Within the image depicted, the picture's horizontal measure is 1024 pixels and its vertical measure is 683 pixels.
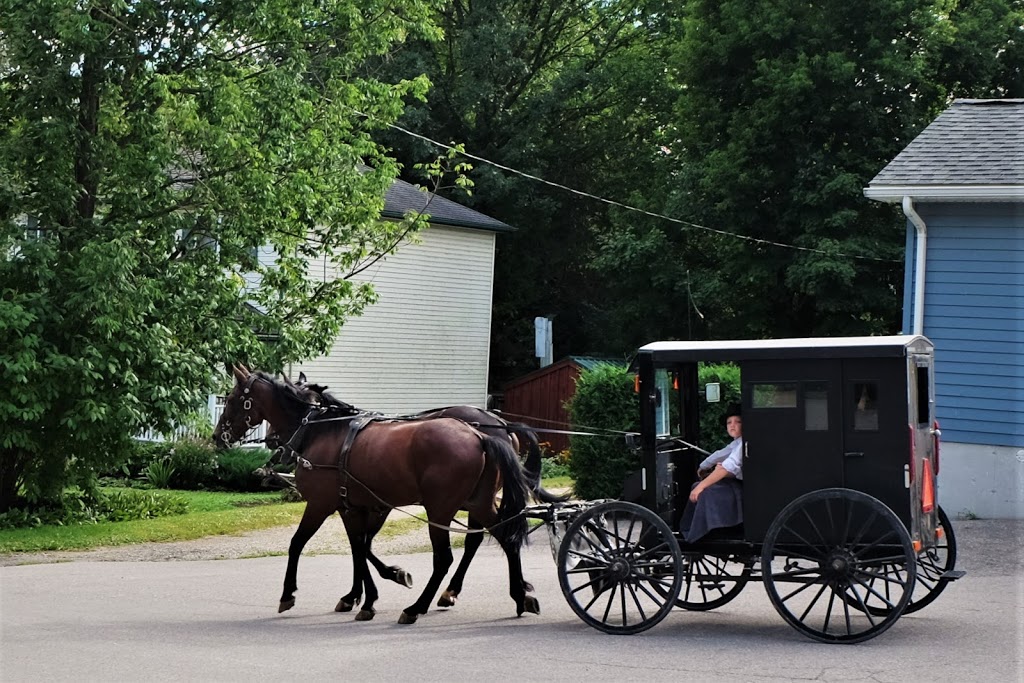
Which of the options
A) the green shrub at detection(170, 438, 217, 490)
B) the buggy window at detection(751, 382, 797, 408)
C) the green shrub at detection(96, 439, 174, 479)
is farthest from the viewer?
the green shrub at detection(96, 439, 174, 479)

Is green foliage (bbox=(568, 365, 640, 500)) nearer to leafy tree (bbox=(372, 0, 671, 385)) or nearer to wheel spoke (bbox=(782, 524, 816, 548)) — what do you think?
wheel spoke (bbox=(782, 524, 816, 548))

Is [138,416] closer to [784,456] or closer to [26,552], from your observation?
[26,552]

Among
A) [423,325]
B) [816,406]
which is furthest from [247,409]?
[423,325]

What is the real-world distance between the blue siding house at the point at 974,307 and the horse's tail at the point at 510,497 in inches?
345

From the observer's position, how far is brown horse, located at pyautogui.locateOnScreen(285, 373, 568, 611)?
11.0 m

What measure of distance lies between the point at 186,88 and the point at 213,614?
9.17 meters

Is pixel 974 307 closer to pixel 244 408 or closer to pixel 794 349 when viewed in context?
pixel 794 349

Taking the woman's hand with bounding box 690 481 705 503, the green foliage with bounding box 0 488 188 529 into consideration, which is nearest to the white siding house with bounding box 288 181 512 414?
the green foliage with bounding box 0 488 188 529

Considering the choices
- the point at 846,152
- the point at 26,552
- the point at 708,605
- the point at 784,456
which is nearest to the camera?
the point at 784,456

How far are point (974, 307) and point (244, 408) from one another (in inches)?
415

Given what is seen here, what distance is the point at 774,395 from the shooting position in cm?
940

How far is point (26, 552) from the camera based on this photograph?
1567 cm

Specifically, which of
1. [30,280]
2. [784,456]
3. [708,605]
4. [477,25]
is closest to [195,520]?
[30,280]

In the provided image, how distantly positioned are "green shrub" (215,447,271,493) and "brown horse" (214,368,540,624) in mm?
12361
